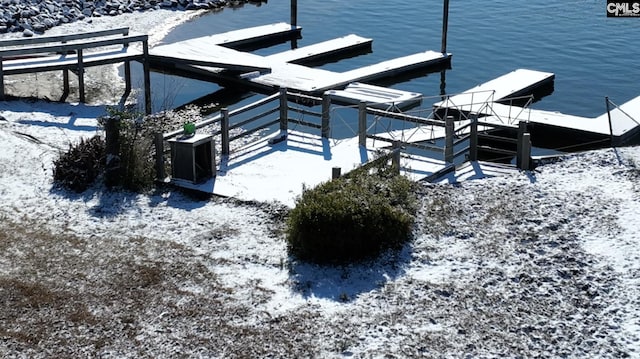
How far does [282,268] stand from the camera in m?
13.9

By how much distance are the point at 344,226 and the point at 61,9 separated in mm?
25486

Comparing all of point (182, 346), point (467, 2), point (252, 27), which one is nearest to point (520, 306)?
point (182, 346)

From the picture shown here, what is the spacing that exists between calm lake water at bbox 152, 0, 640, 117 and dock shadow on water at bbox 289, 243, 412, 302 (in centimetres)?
1369

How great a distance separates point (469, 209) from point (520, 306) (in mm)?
3596

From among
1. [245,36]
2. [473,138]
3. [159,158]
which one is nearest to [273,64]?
[245,36]

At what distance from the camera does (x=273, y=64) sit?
30.7m

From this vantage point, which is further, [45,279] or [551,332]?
Answer: [45,279]

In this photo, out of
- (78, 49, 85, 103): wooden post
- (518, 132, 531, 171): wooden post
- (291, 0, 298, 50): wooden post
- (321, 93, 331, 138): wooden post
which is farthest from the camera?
(291, 0, 298, 50): wooden post

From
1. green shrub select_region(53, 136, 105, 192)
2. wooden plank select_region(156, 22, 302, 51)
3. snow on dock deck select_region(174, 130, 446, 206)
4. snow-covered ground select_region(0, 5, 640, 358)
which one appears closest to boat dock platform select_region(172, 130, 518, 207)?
snow on dock deck select_region(174, 130, 446, 206)

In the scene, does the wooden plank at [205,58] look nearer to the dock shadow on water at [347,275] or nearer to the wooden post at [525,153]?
the wooden post at [525,153]

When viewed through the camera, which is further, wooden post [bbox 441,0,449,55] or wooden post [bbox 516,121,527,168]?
wooden post [bbox 441,0,449,55]

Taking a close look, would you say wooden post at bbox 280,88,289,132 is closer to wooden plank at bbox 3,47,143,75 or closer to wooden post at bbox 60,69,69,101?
wooden plank at bbox 3,47,143,75

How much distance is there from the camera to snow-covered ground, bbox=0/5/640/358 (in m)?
11.8

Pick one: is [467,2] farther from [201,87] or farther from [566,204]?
[566,204]
